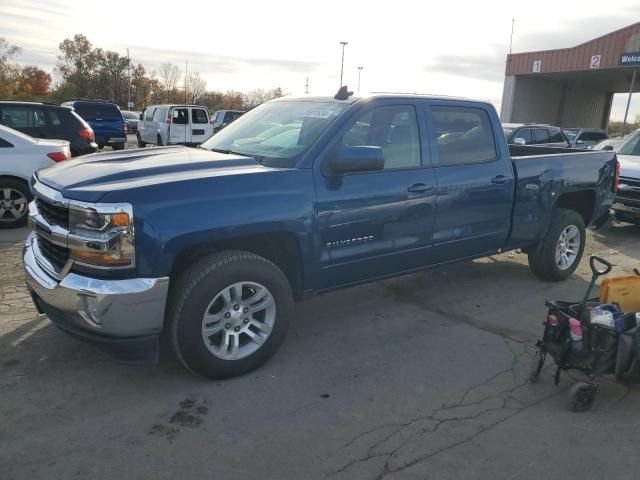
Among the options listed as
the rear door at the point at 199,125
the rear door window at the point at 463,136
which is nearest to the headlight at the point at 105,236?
the rear door window at the point at 463,136

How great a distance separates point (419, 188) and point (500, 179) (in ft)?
3.65

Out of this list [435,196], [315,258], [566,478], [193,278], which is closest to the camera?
[566,478]

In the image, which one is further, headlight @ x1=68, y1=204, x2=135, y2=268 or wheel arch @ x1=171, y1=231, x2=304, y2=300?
wheel arch @ x1=171, y1=231, x2=304, y2=300

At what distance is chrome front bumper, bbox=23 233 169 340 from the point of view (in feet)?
9.84

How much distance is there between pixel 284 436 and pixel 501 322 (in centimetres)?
259

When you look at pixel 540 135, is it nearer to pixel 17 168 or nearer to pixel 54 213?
pixel 17 168

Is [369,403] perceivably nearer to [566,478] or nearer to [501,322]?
[566,478]

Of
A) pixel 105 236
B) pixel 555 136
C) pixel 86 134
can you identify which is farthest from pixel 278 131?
pixel 555 136

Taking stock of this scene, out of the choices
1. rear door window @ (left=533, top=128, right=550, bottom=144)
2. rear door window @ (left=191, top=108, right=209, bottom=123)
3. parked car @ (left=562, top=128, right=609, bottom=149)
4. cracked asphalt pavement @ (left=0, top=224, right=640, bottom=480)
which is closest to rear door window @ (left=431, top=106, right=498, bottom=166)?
cracked asphalt pavement @ (left=0, top=224, right=640, bottom=480)

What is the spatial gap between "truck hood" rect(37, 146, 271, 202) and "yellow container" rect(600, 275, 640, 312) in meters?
2.57

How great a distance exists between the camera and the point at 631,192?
841 centimetres

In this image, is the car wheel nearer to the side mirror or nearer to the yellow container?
the side mirror

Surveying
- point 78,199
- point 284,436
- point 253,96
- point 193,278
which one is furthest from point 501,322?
point 253,96

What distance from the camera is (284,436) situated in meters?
2.93
